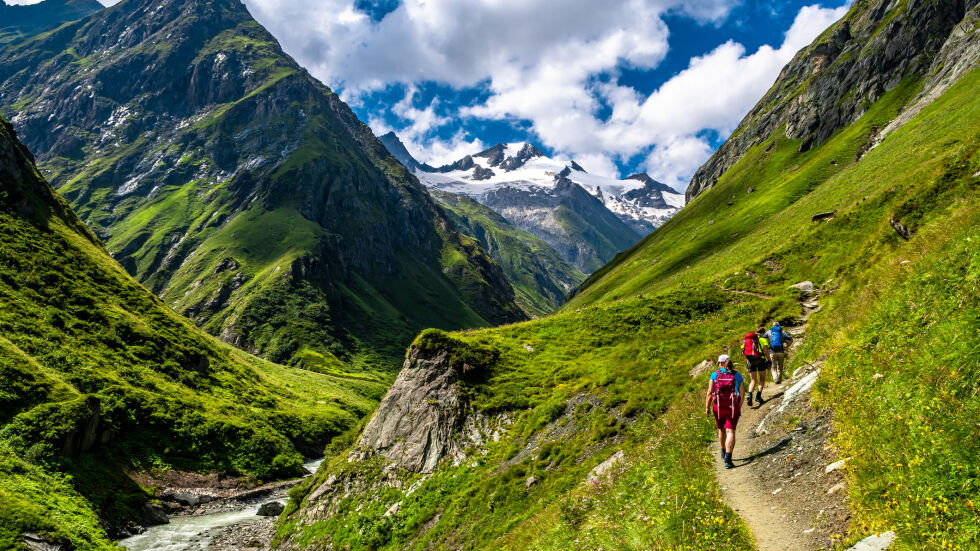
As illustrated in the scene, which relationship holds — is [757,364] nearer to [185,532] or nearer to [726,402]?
[726,402]

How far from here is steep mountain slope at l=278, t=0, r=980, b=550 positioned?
879 centimetres

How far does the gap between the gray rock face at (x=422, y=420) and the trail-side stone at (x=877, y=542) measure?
23.9 m

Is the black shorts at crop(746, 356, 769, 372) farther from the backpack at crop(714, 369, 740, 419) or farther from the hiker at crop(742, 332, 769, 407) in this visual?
the backpack at crop(714, 369, 740, 419)

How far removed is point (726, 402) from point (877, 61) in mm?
156699

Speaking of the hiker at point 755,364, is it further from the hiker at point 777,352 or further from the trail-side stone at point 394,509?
the trail-side stone at point 394,509

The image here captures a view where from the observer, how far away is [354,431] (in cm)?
3972

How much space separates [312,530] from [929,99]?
413 feet

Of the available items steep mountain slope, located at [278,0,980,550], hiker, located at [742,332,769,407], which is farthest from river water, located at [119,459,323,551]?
hiker, located at [742,332,769,407]

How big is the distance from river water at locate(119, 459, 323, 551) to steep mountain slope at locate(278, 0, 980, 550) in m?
19.3

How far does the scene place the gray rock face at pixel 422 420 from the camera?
98.1 feet

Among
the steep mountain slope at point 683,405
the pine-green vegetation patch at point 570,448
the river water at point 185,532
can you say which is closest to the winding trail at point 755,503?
the steep mountain slope at point 683,405

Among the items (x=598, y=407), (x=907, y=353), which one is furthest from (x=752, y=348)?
(x=598, y=407)

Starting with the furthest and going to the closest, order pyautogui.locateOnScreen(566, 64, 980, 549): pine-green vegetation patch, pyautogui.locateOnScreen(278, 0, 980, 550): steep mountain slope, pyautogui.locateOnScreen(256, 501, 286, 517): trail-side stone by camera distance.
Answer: pyautogui.locateOnScreen(256, 501, 286, 517): trail-side stone
pyautogui.locateOnScreen(278, 0, 980, 550): steep mountain slope
pyautogui.locateOnScreen(566, 64, 980, 549): pine-green vegetation patch

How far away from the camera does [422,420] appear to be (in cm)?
3212
